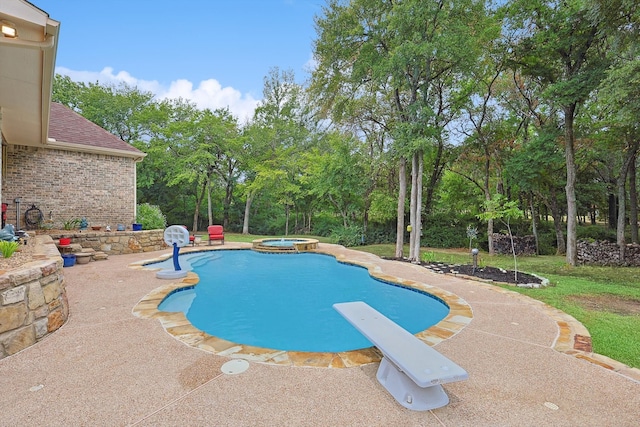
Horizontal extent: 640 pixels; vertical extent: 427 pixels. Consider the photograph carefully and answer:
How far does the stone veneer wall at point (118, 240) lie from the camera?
30.0 feet

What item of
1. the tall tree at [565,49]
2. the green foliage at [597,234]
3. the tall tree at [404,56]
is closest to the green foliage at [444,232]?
the tall tree at [404,56]

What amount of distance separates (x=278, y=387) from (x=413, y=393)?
1056 millimetres

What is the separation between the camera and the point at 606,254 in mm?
10273

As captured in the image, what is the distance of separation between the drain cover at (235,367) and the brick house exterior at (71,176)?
1079cm

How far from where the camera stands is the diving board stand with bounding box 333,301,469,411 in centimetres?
203

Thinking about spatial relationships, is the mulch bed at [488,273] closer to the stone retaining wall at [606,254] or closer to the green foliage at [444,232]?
the stone retaining wall at [606,254]

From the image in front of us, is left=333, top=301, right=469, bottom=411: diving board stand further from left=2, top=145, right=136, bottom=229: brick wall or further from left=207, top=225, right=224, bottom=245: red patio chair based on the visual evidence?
left=2, top=145, right=136, bottom=229: brick wall

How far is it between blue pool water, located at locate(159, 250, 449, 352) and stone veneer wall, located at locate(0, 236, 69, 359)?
150cm

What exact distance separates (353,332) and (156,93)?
2486cm

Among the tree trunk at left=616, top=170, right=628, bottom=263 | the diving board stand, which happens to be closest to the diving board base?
the diving board stand

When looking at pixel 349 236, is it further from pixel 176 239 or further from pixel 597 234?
pixel 597 234

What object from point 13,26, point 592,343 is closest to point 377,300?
point 592,343

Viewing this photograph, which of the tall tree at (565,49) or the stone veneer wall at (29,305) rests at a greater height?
the tall tree at (565,49)

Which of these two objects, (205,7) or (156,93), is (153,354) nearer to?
(205,7)
